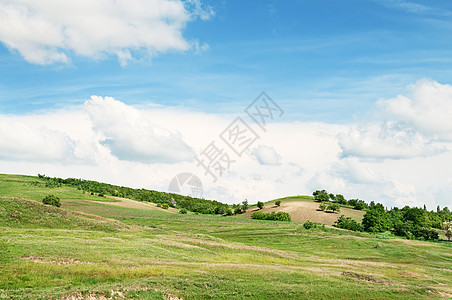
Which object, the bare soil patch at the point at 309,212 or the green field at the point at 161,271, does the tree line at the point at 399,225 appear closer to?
the bare soil patch at the point at 309,212

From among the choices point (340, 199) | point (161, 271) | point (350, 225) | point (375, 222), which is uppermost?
point (340, 199)

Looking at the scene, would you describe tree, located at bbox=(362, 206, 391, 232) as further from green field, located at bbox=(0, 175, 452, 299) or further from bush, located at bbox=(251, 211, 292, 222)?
green field, located at bbox=(0, 175, 452, 299)

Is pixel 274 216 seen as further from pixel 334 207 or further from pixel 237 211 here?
pixel 237 211

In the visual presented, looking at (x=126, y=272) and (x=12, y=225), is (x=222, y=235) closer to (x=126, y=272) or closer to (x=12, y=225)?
(x=12, y=225)

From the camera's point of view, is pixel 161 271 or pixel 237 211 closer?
pixel 161 271

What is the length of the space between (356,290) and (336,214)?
111 m

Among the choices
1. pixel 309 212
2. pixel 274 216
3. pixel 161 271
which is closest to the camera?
pixel 161 271

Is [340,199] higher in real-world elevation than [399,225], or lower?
higher

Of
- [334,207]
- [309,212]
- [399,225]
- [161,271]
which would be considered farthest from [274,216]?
[161,271]

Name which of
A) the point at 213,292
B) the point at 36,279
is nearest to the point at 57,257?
the point at 36,279

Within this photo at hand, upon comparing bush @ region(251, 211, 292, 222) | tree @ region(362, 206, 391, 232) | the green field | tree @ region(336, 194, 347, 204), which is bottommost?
the green field

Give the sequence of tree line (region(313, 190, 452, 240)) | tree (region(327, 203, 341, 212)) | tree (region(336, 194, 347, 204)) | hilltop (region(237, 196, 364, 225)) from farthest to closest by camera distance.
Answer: tree (region(336, 194, 347, 204)) → tree (region(327, 203, 341, 212)) → hilltop (region(237, 196, 364, 225)) → tree line (region(313, 190, 452, 240))

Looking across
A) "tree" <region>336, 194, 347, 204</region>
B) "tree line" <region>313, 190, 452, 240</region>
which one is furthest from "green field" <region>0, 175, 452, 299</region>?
"tree" <region>336, 194, 347, 204</region>

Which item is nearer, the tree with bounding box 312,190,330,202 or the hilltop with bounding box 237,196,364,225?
the hilltop with bounding box 237,196,364,225
